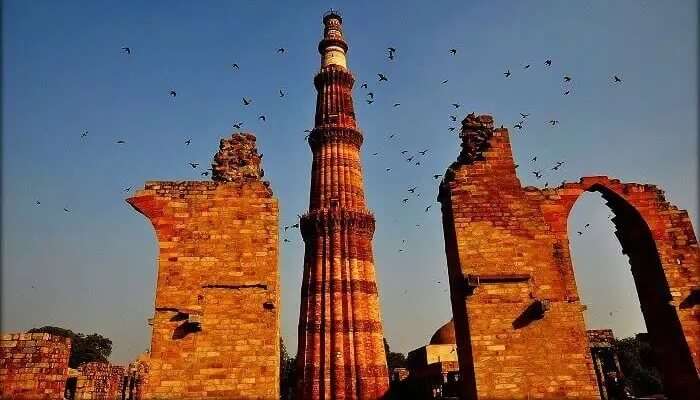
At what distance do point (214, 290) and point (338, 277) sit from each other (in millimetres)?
10114

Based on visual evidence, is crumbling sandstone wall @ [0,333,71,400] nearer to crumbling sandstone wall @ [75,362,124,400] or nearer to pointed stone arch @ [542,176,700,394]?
crumbling sandstone wall @ [75,362,124,400]

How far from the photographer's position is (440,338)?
75.9 feet

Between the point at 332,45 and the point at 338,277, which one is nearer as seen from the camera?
the point at 338,277

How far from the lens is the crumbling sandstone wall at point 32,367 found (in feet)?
25.7

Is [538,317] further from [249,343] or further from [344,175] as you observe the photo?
[344,175]

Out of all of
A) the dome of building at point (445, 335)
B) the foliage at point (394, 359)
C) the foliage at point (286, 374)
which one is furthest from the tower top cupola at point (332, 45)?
the foliage at point (394, 359)

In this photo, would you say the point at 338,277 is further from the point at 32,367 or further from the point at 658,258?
the point at 658,258

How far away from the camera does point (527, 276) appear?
24.0 ft

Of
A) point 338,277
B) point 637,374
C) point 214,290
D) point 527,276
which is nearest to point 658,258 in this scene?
point 527,276

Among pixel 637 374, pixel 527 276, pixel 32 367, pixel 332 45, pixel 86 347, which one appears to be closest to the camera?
pixel 527 276

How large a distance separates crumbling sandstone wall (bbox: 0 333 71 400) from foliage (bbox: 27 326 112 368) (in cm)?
3973

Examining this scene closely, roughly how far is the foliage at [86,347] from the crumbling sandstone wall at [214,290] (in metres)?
42.1

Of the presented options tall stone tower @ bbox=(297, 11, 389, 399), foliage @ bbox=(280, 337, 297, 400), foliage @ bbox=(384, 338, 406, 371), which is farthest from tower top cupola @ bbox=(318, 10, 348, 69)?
foliage @ bbox=(384, 338, 406, 371)

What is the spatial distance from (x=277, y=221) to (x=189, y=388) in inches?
109
